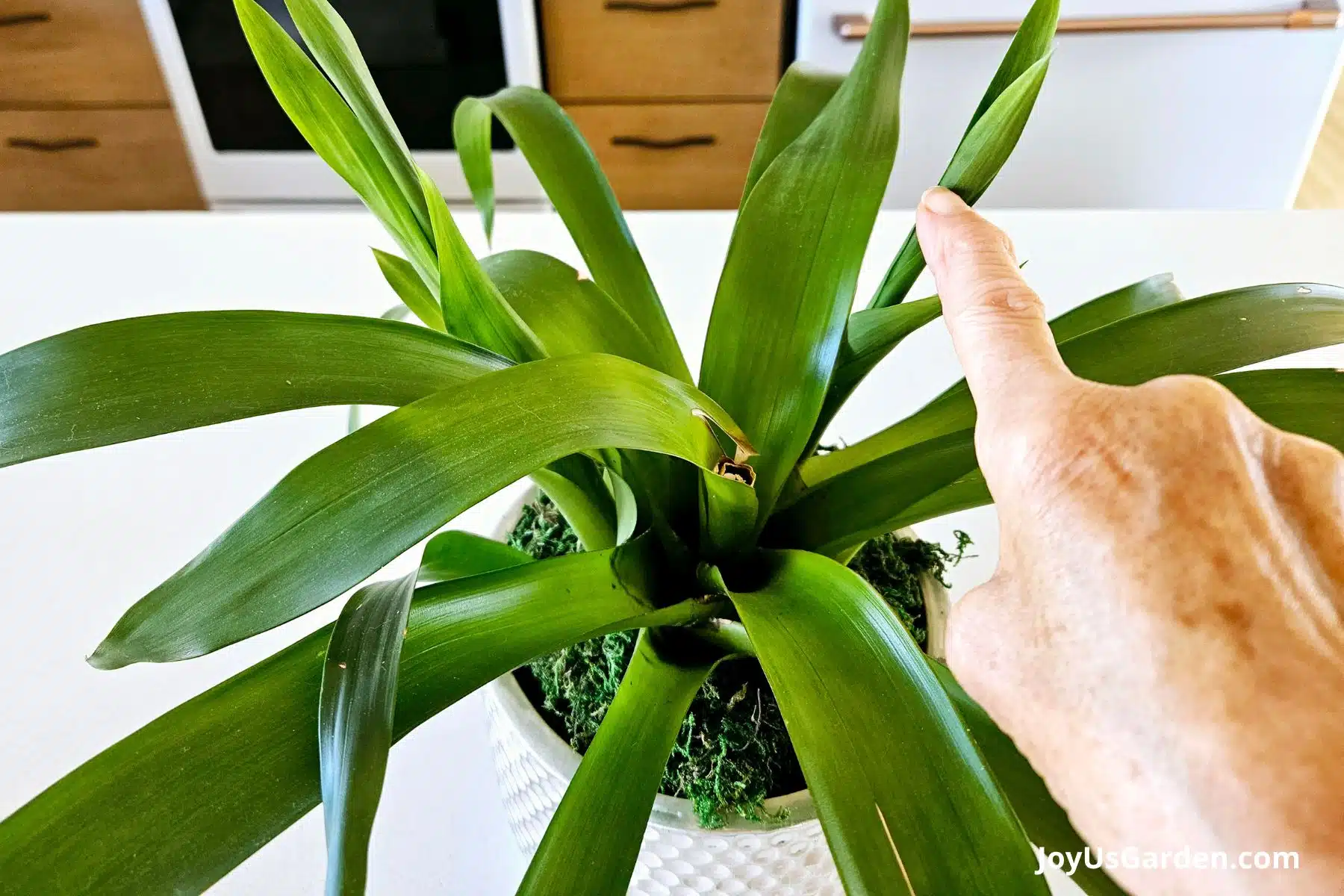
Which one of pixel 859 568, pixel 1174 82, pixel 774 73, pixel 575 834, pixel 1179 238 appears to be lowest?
pixel 575 834

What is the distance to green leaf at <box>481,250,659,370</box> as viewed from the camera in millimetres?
381

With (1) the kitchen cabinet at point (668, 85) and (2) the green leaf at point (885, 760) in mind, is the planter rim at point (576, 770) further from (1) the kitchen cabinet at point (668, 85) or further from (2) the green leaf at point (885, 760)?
(1) the kitchen cabinet at point (668, 85)

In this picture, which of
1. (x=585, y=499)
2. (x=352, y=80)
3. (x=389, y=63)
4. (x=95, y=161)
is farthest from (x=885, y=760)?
(x=95, y=161)

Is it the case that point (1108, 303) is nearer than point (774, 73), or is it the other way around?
point (1108, 303)

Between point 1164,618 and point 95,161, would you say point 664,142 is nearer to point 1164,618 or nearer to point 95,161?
point 95,161

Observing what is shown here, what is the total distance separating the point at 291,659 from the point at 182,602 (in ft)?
0.17

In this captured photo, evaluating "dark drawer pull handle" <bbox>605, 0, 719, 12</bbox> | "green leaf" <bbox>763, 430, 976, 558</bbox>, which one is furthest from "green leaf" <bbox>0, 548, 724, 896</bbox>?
"dark drawer pull handle" <bbox>605, 0, 719, 12</bbox>

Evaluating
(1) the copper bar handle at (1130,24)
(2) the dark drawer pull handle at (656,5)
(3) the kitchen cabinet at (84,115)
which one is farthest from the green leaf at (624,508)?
(3) the kitchen cabinet at (84,115)

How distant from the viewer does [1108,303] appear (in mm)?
426

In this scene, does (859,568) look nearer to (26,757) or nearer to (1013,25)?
(26,757)

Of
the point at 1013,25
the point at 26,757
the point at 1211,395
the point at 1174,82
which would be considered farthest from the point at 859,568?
the point at 1174,82

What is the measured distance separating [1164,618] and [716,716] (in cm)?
22

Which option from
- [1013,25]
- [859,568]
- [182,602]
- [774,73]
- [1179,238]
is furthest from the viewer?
[774,73]

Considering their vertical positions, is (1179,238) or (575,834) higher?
(1179,238)
